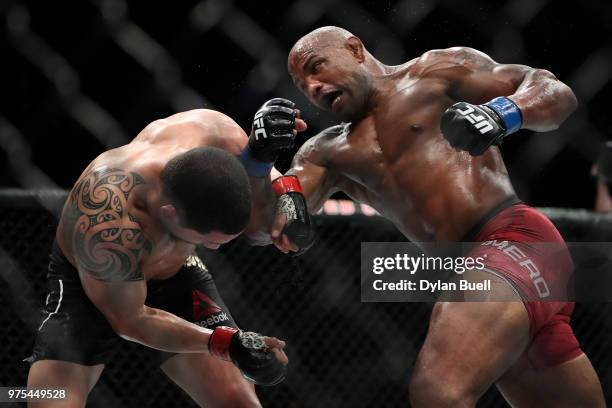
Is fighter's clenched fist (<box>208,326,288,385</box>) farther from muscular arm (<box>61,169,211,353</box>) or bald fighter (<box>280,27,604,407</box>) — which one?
bald fighter (<box>280,27,604,407</box>)

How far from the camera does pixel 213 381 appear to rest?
6.76 feet

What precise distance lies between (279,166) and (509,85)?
166cm

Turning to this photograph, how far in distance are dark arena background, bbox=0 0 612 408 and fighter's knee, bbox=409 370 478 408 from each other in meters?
0.97

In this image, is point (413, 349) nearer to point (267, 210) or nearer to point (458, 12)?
point (267, 210)

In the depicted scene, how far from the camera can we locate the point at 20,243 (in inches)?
105

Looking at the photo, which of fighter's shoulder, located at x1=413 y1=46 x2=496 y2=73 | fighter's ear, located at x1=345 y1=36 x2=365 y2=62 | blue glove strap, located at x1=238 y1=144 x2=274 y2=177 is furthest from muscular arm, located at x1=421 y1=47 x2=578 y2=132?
blue glove strap, located at x1=238 y1=144 x2=274 y2=177

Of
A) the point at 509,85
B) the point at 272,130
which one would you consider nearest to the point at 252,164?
the point at 272,130

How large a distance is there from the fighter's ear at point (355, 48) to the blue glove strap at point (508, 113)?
0.51m

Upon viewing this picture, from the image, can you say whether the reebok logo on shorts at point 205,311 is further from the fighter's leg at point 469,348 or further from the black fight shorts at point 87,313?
the fighter's leg at point 469,348

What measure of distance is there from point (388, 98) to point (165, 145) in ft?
1.99

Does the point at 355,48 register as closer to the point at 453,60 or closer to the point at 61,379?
the point at 453,60

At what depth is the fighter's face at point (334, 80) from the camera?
2154 millimetres

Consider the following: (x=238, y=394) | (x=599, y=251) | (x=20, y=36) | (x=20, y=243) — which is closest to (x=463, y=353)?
(x=238, y=394)

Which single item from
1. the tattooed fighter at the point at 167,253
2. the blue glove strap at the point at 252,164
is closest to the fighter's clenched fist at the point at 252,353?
the tattooed fighter at the point at 167,253
